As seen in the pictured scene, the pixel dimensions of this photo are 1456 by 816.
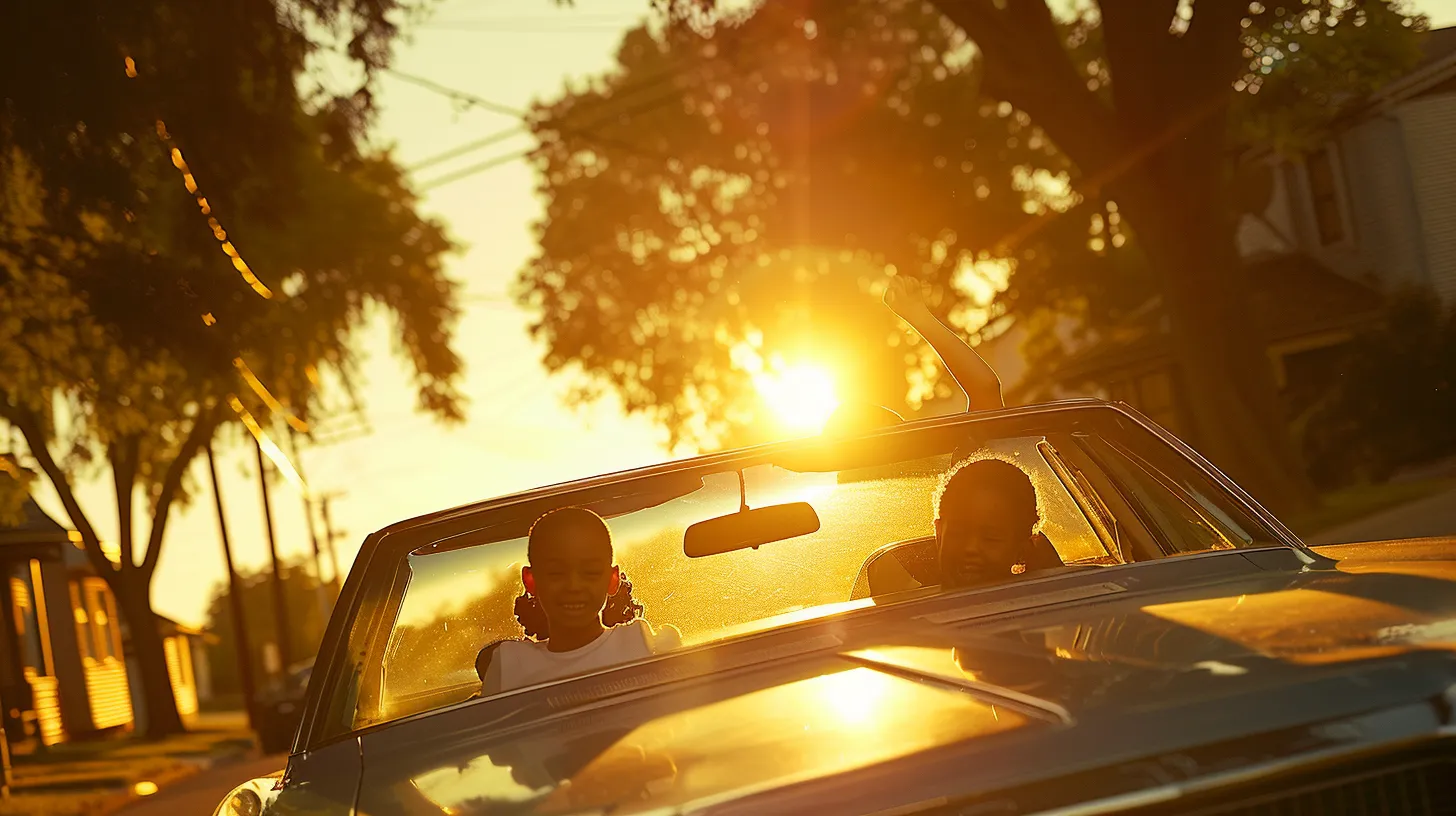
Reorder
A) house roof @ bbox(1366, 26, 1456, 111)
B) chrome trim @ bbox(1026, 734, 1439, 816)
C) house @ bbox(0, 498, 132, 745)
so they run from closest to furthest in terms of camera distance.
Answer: chrome trim @ bbox(1026, 734, 1439, 816)
house roof @ bbox(1366, 26, 1456, 111)
house @ bbox(0, 498, 132, 745)

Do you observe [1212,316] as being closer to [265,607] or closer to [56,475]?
[56,475]

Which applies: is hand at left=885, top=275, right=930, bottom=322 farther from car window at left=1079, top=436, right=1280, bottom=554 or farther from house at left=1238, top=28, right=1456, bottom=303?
house at left=1238, top=28, right=1456, bottom=303

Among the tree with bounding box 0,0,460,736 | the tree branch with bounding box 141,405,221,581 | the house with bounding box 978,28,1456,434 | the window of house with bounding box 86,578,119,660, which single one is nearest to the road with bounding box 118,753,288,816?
the tree with bounding box 0,0,460,736

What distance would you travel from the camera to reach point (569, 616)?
4070 mm

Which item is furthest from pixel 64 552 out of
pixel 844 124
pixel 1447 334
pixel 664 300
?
pixel 1447 334

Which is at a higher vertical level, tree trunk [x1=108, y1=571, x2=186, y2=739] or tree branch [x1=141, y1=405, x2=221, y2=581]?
tree branch [x1=141, y1=405, x2=221, y2=581]

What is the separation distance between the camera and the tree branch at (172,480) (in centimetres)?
3575

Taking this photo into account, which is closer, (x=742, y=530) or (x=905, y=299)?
(x=742, y=530)

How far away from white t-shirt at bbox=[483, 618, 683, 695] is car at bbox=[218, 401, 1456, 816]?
140 millimetres

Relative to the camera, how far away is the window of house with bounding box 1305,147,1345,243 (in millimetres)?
34375

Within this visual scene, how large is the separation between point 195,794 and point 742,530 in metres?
18.4

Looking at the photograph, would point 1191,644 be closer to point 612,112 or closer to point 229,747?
point 229,747

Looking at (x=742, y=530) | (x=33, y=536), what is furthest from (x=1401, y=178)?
(x=742, y=530)

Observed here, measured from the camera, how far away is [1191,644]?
246cm
